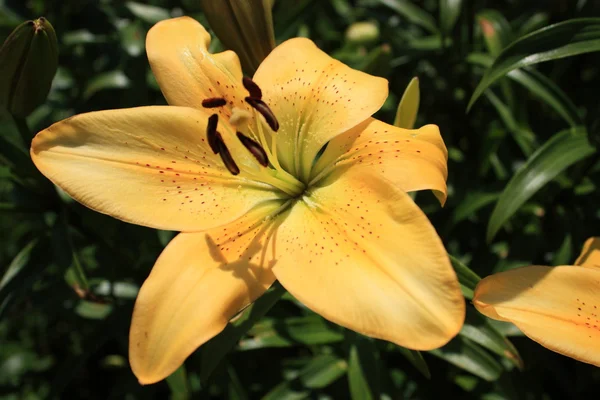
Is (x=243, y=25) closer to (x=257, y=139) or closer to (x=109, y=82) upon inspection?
(x=257, y=139)

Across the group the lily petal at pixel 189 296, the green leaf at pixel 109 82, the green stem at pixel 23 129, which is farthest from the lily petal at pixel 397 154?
the green leaf at pixel 109 82

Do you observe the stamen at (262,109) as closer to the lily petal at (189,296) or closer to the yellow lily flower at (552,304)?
the lily petal at (189,296)

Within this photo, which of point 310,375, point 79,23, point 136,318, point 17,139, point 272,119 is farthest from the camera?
point 79,23

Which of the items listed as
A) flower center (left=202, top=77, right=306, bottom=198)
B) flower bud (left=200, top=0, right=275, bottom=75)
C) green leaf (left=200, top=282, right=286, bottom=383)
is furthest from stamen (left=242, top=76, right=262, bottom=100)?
green leaf (left=200, top=282, right=286, bottom=383)

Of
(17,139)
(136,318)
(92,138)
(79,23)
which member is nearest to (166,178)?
(92,138)

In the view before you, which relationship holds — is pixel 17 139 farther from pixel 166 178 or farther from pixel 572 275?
pixel 572 275

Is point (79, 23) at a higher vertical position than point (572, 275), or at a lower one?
higher

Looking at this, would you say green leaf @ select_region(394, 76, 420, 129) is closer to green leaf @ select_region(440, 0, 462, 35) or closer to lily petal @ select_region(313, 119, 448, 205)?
lily petal @ select_region(313, 119, 448, 205)

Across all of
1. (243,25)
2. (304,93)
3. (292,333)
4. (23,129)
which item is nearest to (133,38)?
(23,129)
